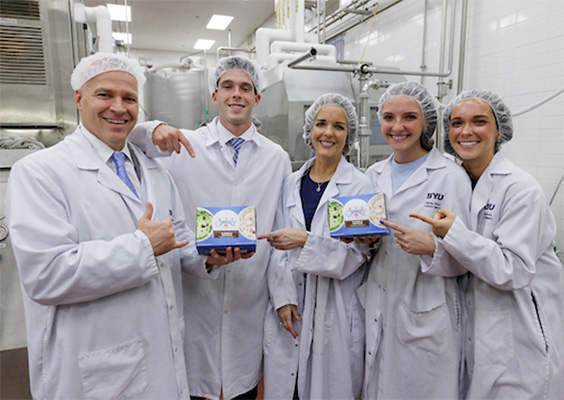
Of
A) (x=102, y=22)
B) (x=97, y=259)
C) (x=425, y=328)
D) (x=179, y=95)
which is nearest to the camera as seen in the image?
(x=97, y=259)

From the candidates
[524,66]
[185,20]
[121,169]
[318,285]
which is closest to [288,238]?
[318,285]

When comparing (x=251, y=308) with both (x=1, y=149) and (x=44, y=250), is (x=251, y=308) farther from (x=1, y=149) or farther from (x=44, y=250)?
(x=1, y=149)

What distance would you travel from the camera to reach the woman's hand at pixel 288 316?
4.48 feet

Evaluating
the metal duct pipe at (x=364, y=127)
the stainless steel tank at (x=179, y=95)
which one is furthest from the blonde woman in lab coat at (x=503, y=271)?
the stainless steel tank at (x=179, y=95)

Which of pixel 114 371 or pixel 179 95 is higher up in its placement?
pixel 179 95

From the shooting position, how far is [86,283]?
844mm

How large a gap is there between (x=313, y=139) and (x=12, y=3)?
1638mm

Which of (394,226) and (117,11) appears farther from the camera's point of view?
(117,11)

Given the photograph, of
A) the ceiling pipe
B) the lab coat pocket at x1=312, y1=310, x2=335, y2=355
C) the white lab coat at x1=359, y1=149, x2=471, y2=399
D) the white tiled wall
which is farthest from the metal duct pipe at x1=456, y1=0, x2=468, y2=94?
the ceiling pipe

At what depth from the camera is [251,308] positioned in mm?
1399

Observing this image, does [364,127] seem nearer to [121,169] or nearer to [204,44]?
[121,169]

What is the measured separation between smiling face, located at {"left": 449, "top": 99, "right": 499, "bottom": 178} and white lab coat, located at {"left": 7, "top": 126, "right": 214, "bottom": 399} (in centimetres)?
104

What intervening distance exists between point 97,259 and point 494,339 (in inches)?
46.6

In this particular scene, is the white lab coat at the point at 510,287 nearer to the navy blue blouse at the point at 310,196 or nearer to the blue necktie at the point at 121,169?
the navy blue blouse at the point at 310,196
